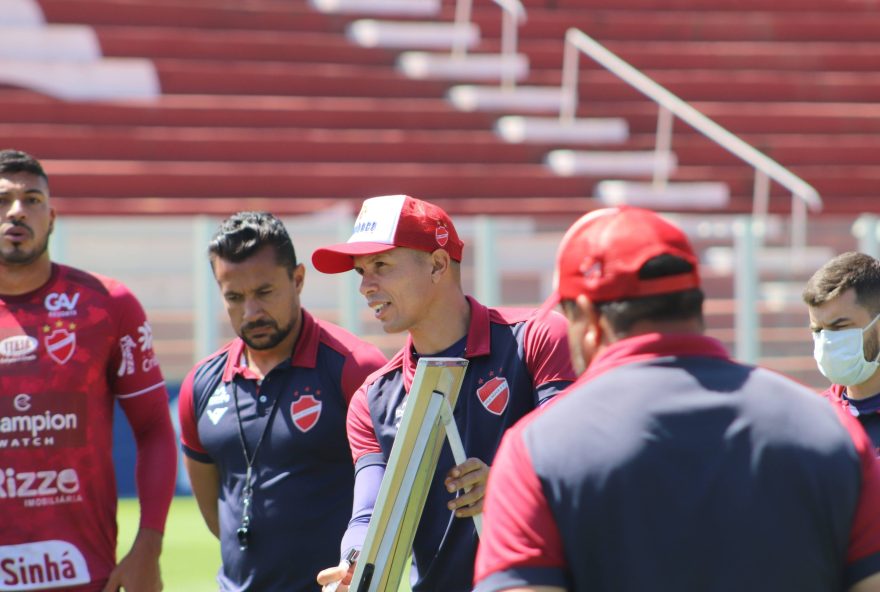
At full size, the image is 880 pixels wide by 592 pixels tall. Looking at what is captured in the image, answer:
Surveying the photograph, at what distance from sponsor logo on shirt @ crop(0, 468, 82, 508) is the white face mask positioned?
2291 millimetres

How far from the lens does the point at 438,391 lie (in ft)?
9.27

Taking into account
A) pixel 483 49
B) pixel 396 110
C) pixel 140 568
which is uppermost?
pixel 483 49

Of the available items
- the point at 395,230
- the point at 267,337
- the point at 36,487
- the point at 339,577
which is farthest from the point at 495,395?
the point at 36,487

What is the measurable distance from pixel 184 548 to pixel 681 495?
695 centimetres

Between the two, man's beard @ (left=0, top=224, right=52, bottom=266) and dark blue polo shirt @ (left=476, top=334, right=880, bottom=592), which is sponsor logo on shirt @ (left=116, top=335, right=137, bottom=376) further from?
dark blue polo shirt @ (left=476, top=334, right=880, bottom=592)

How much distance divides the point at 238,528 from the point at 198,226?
293 inches

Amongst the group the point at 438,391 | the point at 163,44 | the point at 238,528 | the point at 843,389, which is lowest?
the point at 238,528

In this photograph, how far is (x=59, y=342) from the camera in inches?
160

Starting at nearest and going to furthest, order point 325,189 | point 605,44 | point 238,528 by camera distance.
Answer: point 238,528 → point 325,189 → point 605,44

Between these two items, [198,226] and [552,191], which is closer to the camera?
[198,226]

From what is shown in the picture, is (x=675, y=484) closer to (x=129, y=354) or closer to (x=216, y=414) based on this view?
(x=216, y=414)

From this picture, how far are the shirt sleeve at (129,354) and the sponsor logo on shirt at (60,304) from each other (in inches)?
4.9

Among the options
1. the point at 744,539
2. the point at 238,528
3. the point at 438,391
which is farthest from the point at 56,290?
the point at 744,539

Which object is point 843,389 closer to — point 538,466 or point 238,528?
point 238,528
